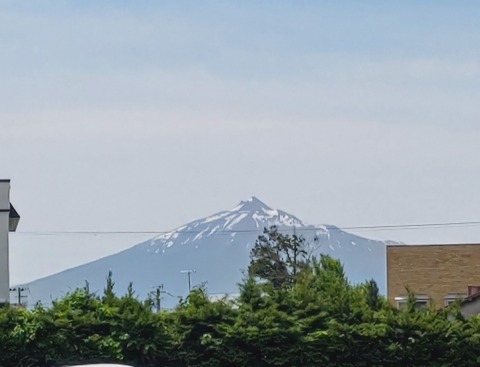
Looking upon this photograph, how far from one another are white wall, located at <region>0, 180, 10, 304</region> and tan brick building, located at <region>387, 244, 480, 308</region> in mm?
24191

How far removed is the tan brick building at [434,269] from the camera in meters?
60.9

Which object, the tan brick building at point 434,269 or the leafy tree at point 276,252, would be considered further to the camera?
the leafy tree at point 276,252

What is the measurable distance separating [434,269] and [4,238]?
85.2 ft

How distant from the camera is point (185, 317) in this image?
2644cm

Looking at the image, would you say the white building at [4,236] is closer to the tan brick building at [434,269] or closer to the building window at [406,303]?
the building window at [406,303]

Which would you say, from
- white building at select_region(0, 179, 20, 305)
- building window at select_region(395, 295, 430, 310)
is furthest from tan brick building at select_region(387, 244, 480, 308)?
white building at select_region(0, 179, 20, 305)

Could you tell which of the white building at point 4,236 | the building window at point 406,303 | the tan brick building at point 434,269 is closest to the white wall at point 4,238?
the white building at point 4,236

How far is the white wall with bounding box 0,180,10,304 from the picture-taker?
137 feet

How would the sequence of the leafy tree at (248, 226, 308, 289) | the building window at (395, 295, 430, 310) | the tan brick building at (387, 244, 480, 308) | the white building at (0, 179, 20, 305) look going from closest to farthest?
1. the building window at (395, 295, 430, 310)
2. the white building at (0, 179, 20, 305)
3. the tan brick building at (387, 244, 480, 308)
4. the leafy tree at (248, 226, 308, 289)

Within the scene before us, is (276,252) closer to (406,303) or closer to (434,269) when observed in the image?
(434,269)

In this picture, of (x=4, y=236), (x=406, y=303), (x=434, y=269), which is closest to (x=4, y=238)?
(x=4, y=236)

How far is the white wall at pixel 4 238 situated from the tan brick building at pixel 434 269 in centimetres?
2419

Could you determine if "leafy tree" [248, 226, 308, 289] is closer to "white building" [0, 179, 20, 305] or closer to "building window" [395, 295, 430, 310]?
"building window" [395, 295, 430, 310]

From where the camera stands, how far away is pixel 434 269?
61.2 m
